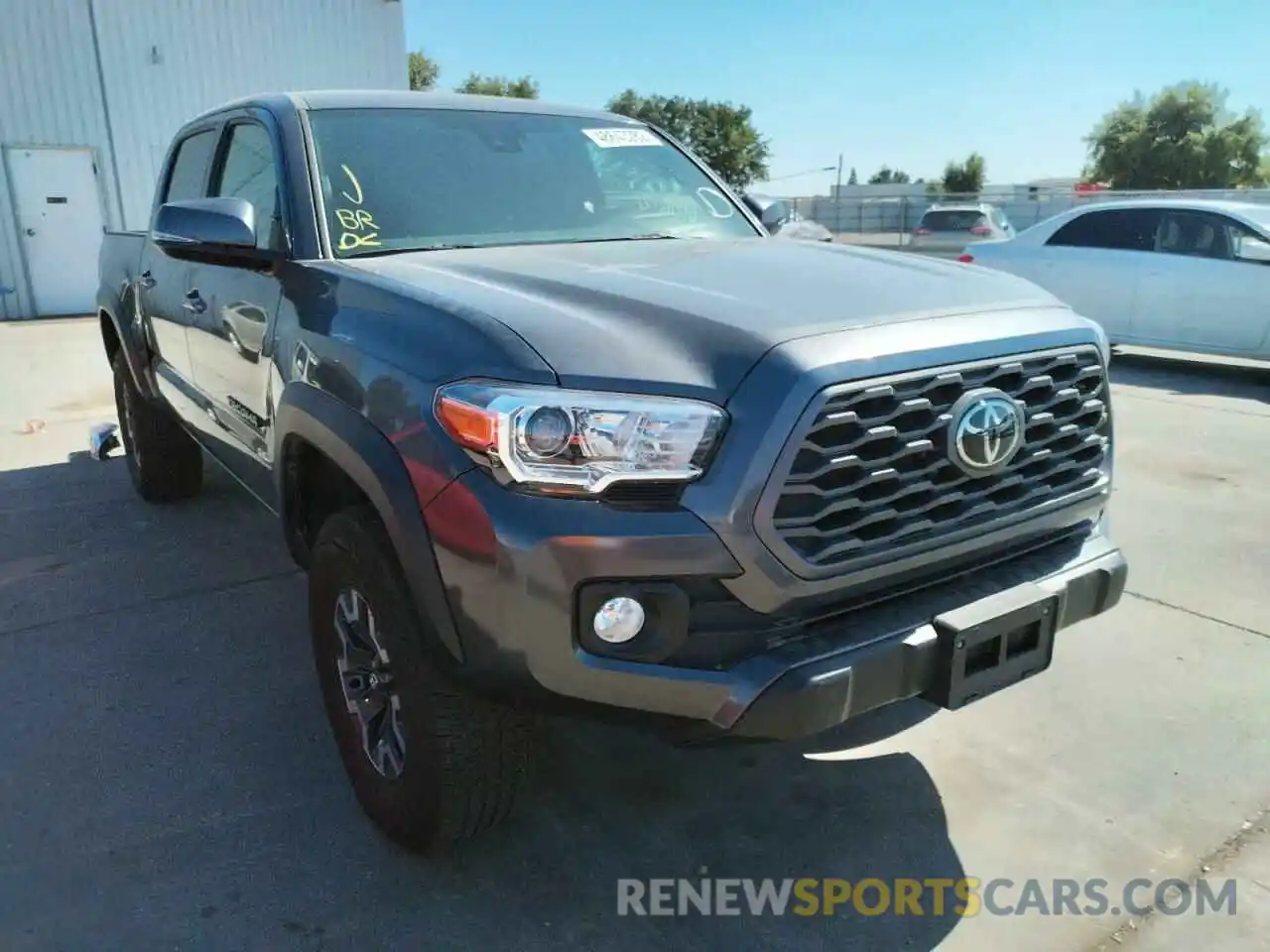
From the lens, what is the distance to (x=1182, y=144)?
4859 cm

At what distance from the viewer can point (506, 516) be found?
1.87 meters

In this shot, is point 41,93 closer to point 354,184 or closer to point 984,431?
point 354,184

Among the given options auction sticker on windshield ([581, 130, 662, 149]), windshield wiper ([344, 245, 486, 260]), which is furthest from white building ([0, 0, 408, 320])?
windshield wiper ([344, 245, 486, 260])

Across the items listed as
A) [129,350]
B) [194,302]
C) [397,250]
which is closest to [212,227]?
[397,250]

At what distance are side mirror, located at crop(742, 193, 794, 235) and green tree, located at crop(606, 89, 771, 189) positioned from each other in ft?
185

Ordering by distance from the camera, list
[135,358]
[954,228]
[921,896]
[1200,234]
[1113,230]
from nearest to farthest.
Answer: [921,896] → [135,358] → [1200,234] → [1113,230] → [954,228]

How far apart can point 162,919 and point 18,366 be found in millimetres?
9879

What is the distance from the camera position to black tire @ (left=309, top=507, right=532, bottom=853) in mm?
2150

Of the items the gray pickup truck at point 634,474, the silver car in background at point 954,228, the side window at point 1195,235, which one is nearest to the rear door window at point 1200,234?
the side window at point 1195,235

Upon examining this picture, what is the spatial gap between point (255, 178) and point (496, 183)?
0.86 m

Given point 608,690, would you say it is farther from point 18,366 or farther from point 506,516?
point 18,366

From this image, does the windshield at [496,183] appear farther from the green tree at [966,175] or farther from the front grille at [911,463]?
the green tree at [966,175]

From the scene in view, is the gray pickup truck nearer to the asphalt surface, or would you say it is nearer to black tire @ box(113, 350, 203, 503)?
the asphalt surface

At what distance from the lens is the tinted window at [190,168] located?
13.4 ft
